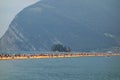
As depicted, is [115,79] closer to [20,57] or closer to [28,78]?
[28,78]

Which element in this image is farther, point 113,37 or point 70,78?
point 113,37

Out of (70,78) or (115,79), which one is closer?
(115,79)

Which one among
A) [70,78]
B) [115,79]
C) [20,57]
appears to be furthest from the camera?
[20,57]

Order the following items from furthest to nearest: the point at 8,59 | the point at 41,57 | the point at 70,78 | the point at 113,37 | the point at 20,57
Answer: the point at 113,37 < the point at 41,57 < the point at 20,57 < the point at 8,59 < the point at 70,78

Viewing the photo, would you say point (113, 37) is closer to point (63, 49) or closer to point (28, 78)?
point (63, 49)

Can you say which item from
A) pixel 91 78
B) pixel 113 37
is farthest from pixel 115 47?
pixel 91 78

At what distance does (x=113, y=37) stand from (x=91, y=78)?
14268 cm

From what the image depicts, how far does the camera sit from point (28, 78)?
47.2 m

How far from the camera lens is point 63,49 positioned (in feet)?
609

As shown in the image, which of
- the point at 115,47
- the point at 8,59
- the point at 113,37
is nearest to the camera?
the point at 8,59

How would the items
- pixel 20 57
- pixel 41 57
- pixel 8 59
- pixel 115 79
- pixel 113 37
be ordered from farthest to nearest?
pixel 113 37, pixel 41 57, pixel 20 57, pixel 8 59, pixel 115 79

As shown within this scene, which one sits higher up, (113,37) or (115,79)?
(113,37)

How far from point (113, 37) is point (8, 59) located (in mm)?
105929

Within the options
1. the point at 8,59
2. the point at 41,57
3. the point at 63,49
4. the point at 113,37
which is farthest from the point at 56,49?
the point at 8,59
